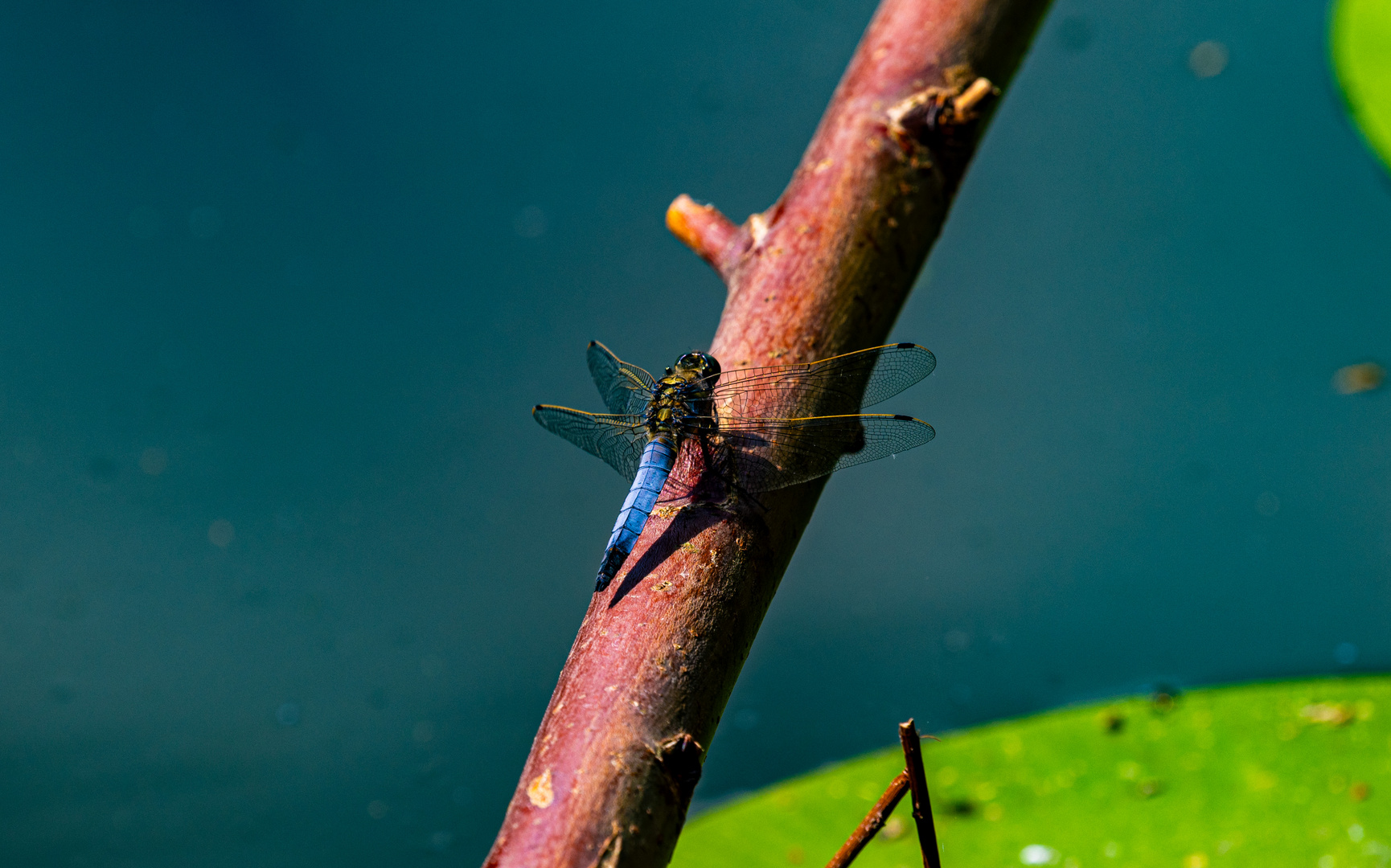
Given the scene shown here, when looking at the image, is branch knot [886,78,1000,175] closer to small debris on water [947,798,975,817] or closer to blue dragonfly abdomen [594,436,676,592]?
blue dragonfly abdomen [594,436,676,592]

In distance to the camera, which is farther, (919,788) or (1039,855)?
(1039,855)

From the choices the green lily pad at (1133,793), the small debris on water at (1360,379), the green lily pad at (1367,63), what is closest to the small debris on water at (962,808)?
the green lily pad at (1133,793)

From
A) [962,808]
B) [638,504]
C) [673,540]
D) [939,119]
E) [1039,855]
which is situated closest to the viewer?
[673,540]

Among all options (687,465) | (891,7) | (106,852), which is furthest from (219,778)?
(891,7)

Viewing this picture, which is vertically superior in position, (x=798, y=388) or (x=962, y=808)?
(x=798, y=388)

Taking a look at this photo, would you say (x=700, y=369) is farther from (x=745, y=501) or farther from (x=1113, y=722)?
(x=1113, y=722)

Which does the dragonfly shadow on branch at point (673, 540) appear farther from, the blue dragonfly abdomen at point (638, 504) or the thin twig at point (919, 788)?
the thin twig at point (919, 788)

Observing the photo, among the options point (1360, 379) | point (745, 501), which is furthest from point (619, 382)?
point (1360, 379)

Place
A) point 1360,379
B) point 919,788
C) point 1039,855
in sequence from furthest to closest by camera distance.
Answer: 1. point 1360,379
2. point 1039,855
3. point 919,788
